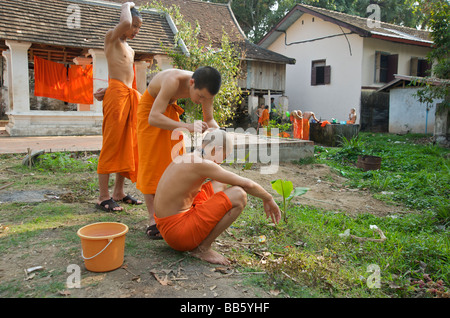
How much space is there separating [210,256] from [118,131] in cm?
184

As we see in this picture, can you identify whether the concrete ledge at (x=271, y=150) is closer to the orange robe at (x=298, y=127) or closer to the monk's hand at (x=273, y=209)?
the orange robe at (x=298, y=127)

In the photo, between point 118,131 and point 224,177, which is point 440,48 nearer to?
point 118,131

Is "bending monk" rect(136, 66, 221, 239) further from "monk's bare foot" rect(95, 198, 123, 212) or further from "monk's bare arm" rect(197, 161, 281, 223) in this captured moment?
"monk's bare foot" rect(95, 198, 123, 212)

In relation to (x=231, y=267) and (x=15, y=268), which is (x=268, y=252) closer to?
(x=231, y=267)

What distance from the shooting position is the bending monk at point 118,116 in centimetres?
385

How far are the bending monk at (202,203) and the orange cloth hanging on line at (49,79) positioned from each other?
10052 millimetres

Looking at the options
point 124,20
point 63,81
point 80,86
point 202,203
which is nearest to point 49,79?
point 63,81

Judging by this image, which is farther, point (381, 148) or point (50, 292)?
point (381, 148)

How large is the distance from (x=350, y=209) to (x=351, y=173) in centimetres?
254

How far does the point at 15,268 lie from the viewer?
96.4 inches

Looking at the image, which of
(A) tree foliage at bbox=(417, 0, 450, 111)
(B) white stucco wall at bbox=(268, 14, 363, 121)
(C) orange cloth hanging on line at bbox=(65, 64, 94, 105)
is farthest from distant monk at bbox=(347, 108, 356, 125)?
(C) orange cloth hanging on line at bbox=(65, 64, 94, 105)

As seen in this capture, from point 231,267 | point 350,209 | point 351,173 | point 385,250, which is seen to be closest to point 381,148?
point 351,173

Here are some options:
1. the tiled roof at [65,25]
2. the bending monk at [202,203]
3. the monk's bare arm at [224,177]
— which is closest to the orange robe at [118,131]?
Answer: the bending monk at [202,203]

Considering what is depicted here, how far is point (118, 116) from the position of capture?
386cm
